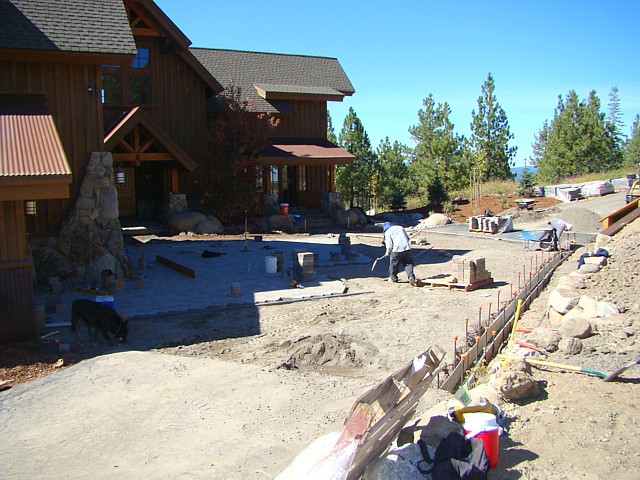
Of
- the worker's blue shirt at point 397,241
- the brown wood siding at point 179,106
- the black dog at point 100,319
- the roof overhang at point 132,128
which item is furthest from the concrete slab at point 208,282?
the brown wood siding at point 179,106

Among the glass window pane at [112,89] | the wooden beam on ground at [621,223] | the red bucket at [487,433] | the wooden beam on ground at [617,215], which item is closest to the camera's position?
the red bucket at [487,433]

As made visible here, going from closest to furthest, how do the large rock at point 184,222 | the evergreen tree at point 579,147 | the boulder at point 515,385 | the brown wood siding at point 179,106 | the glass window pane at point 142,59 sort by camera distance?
the boulder at point 515,385, the large rock at point 184,222, the glass window pane at point 142,59, the brown wood siding at point 179,106, the evergreen tree at point 579,147

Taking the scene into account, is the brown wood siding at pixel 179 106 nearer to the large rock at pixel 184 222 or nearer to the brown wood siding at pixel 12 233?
the large rock at pixel 184 222

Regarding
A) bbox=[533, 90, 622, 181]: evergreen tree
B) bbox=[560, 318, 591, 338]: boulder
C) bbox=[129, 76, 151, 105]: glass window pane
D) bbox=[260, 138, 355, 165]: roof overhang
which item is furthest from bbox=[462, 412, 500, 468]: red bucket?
bbox=[533, 90, 622, 181]: evergreen tree

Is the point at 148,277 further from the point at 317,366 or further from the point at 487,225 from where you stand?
the point at 487,225

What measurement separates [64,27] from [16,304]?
23.2 feet

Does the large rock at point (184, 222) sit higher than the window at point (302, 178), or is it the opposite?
the window at point (302, 178)

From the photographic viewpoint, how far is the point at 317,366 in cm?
912

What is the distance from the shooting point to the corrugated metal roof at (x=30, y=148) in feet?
33.2

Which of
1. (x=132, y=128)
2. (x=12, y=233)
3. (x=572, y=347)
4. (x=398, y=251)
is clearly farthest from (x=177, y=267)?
(x=572, y=347)

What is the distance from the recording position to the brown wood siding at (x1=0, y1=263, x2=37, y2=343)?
10.0 meters

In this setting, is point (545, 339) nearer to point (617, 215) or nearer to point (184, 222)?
point (617, 215)

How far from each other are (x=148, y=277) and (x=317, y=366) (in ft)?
23.9

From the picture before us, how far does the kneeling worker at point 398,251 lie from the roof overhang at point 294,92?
15612mm
